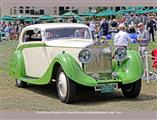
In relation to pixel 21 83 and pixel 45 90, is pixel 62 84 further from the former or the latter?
pixel 21 83

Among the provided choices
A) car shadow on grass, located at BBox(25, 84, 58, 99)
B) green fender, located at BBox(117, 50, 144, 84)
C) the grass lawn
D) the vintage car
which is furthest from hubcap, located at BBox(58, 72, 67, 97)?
green fender, located at BBox(117, 50, 144, 84)

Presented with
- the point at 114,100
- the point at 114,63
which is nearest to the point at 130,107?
the point at 114,100

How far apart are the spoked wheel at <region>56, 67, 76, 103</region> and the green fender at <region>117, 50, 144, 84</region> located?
113 centimetres

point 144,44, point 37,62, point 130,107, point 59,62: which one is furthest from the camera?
point 144,44

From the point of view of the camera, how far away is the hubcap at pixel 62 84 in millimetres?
8734

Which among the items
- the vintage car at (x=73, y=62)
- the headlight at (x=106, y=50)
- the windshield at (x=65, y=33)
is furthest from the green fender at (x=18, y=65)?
the headlight at (x=106, y=50)

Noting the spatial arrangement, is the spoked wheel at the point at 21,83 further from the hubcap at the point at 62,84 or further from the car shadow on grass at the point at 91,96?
the hubcap at the point at 62,84

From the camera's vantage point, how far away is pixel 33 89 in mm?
10703

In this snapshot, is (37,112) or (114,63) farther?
(114,63)

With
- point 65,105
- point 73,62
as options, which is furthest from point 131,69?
point 65,105

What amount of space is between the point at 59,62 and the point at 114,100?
1387mm

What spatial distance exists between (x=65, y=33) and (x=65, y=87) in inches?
71.5

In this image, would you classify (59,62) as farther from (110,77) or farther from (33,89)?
(33,89)

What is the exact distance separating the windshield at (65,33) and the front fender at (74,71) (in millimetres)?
1298
